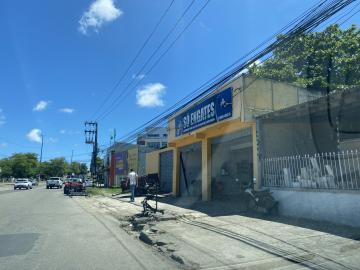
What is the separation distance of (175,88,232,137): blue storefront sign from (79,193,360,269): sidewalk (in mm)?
5215

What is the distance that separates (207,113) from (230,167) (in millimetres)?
5254

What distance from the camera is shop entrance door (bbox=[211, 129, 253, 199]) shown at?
21.0m

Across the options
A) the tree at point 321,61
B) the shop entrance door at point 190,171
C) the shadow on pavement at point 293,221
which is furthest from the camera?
the tree at point 321,61

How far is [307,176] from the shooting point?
12.1m

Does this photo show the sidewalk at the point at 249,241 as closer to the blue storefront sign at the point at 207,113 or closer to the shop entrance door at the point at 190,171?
the blue storefront sign at the point at 207,113

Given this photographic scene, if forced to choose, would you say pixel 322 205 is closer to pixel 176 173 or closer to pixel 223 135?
pixel 223 135

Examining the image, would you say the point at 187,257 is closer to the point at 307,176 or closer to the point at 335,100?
the point at 307,176

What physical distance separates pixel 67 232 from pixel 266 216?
20.9ft

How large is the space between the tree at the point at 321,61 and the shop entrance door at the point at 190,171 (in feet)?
25.0

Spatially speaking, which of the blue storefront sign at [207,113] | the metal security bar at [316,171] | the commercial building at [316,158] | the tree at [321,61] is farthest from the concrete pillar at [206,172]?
the tree at [321,61]

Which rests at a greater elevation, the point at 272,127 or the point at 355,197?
the point at 272,127

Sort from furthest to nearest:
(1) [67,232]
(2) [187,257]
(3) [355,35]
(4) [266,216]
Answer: (3) [355,35] < (4) [266,216] < (1) [67,232] < (2) [187,257]

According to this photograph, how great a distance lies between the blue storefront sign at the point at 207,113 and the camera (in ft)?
54.3

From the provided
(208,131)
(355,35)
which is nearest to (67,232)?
(208,131)
